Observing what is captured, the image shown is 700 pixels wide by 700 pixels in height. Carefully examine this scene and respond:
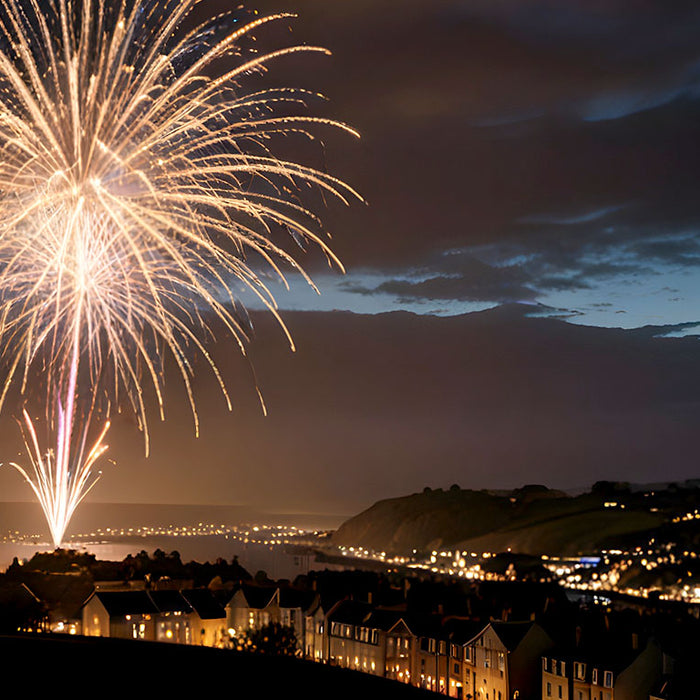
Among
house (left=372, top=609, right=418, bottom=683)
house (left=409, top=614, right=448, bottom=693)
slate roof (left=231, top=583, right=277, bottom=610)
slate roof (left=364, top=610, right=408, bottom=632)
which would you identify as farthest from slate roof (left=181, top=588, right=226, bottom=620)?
house (left=409, top=614, right=448, bottom=693)

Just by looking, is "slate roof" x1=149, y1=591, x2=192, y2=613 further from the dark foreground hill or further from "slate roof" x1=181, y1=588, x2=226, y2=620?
the dark foreground hill

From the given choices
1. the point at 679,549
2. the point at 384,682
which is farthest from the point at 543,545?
the point at 384,682

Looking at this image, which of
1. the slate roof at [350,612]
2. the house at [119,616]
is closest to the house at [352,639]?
the slate roof at [350,612]

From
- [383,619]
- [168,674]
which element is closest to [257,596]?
[383,619]

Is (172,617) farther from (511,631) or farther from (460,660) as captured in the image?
(511,631)

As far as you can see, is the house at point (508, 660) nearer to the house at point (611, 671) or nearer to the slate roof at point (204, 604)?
the house at point (611, 671)

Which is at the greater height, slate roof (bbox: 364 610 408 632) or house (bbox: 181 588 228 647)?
slate roof (bbox: 364 610 408 632)
